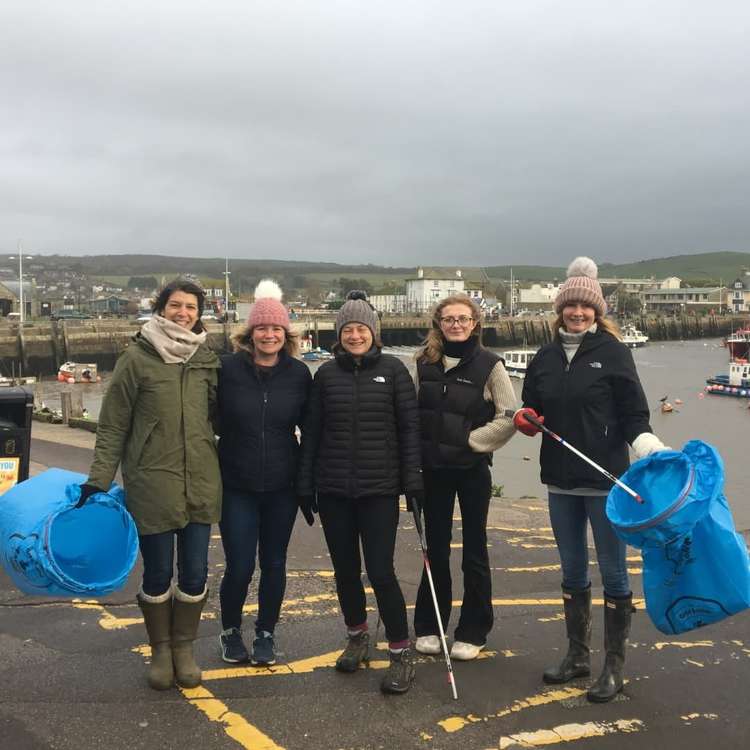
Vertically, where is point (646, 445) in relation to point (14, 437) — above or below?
above

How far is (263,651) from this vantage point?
4.05m

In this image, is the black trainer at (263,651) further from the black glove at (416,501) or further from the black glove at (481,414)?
the black glove at (481,414)

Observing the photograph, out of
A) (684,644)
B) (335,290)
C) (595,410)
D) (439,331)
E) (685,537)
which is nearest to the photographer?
(685,537)

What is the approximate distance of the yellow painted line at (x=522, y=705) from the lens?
3.41 meters

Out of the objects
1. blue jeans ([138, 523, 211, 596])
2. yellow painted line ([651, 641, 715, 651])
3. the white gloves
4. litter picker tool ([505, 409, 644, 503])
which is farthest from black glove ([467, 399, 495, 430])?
yellow painted line ([651, 641, 715, 651])

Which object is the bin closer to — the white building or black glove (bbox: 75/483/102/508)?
black glove (bbox: 75/483/102/508)

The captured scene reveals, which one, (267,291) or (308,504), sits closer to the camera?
(308,504)

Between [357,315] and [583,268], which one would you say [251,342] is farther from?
[583,268]

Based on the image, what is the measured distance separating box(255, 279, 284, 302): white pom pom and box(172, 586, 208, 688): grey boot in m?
1.61

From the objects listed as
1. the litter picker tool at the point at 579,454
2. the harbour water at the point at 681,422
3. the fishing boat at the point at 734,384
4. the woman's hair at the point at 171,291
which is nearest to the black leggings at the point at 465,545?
the litter picker tool at the point at 579,454

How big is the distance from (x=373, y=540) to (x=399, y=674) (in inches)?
26.1

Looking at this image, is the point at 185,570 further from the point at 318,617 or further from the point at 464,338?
the point at 464,338

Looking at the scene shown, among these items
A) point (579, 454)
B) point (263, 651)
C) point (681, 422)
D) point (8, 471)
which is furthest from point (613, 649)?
point (681, 422)

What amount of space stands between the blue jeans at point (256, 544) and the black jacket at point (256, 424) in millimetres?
98
